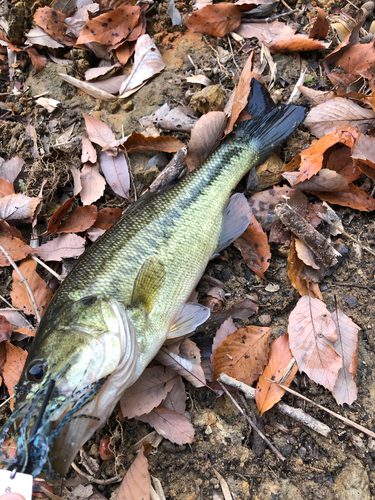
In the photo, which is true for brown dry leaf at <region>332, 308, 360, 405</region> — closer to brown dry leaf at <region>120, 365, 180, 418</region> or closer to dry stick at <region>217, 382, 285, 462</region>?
dry stick at <region>217, 382, 285, 462</region>

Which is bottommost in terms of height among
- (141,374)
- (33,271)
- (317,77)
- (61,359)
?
(141,374)

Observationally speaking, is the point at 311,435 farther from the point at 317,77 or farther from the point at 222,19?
the point at 222,19

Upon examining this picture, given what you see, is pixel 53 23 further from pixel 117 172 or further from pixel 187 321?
pixel 187 321

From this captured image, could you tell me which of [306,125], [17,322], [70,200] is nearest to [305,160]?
[306,125]

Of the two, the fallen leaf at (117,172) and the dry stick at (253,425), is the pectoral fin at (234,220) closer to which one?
the fallen leaf at (117,172)

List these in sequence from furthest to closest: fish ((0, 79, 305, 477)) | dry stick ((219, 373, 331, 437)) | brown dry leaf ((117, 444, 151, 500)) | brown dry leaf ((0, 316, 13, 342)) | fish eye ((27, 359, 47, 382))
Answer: brown dry leaf ((0, 316, 13, 342)) < dry stick ((219, 373, 331, 437)) < brown dry leaf ((117, 444, 151, 500)) < fish eye ((27, 359, 47, 382)) < fish ((0, 79, 305, 477))

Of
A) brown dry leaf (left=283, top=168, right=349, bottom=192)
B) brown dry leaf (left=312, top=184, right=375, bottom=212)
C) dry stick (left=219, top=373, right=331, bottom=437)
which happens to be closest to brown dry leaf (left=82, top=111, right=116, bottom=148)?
brown dry leaf (left=283, top=168, right=349, bottom=192)

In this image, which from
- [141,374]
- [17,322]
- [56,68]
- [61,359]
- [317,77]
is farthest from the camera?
[56,68]
